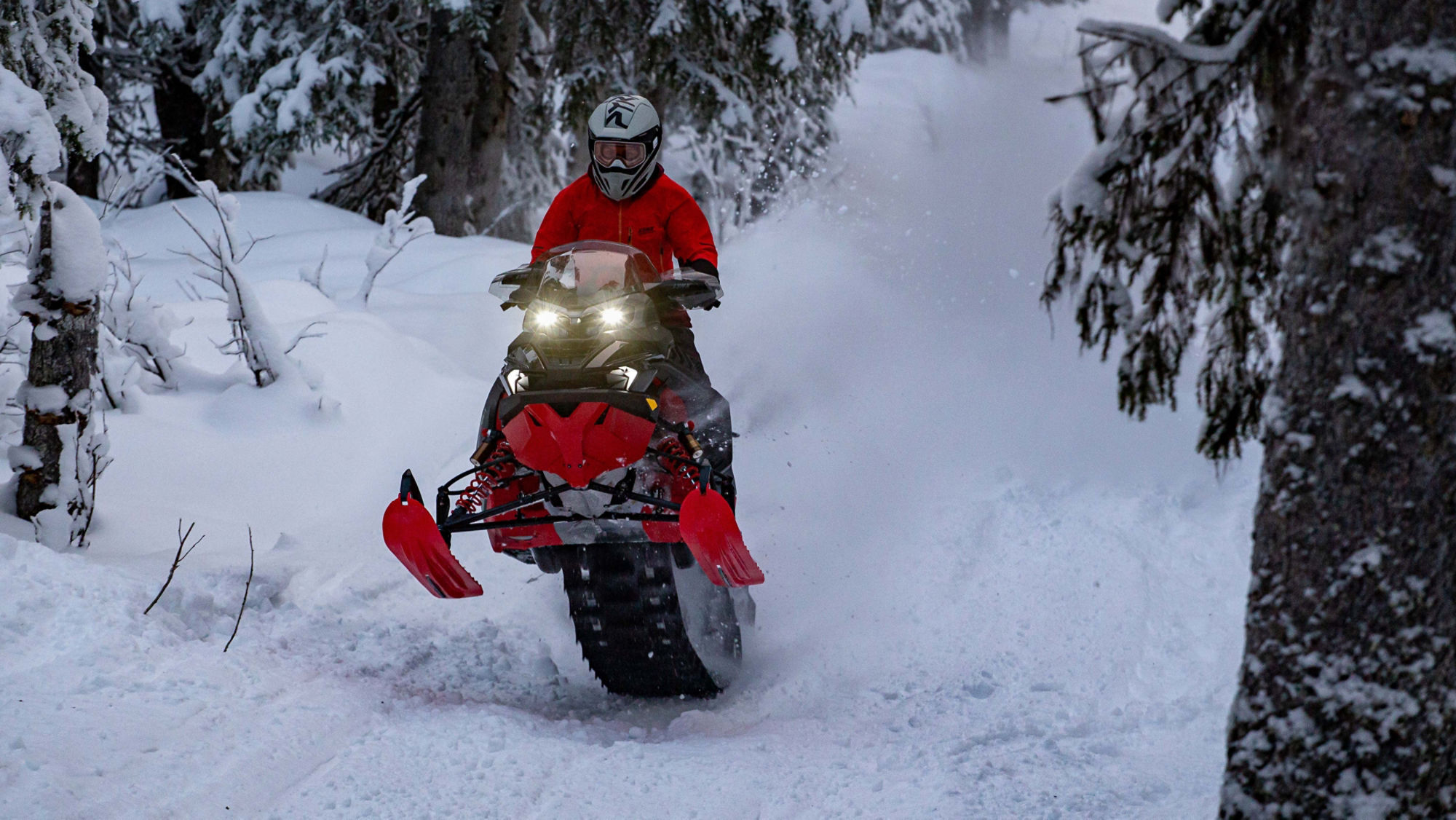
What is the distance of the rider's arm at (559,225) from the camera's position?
5609 millimetres

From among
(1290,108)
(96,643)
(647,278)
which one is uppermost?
(1290,108)

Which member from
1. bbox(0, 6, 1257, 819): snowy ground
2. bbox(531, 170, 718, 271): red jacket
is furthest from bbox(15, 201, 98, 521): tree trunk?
bbox(531, 170, 718, 271): red jacket

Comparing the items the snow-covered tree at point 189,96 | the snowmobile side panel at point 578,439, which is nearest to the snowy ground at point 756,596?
the snowmobile side panel at point 578,439

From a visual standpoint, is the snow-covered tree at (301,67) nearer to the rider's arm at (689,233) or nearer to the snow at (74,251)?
the snow at (74,251)

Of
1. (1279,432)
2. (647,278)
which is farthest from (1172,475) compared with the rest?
(1279,432)

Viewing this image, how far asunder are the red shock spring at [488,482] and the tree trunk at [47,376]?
2295 mm

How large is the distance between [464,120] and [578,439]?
976 cm

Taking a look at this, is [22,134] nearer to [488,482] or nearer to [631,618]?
[488,482]

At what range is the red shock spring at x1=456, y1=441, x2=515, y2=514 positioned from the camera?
4.70m

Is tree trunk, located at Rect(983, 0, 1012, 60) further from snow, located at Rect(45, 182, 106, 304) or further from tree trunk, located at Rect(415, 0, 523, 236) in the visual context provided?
snow, located at Rect(45, 182, 106, 304)

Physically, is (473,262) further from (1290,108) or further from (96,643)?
(1290,108)

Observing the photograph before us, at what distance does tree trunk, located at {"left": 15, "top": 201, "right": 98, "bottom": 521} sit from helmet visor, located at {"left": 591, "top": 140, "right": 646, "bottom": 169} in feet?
8.60

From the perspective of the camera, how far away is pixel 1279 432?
2779 mm

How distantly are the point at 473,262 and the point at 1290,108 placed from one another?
33.1 feet
